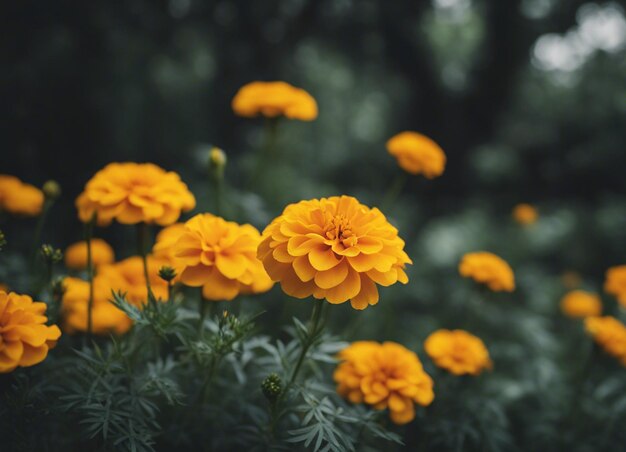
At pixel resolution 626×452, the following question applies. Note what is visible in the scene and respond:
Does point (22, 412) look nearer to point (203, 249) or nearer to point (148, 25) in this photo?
point (203, 249)

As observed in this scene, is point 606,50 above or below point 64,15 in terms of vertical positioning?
above

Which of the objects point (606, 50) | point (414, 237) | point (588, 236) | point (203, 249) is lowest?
point (414, 237)

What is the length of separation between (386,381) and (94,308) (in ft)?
2.95

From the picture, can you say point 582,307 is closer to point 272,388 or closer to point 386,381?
point 386,381

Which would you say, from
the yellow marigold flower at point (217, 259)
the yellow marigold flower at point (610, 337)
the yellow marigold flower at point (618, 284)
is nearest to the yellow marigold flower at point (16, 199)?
the yellow marigold flower at point (217, 259)

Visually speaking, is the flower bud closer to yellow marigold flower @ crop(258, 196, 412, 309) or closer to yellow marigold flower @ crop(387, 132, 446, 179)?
yellow marigold flower @ crop(258, 196, 412, 309)

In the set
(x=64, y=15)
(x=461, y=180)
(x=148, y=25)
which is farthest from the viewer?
(x=461, y=180)

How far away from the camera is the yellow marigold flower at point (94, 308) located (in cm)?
140


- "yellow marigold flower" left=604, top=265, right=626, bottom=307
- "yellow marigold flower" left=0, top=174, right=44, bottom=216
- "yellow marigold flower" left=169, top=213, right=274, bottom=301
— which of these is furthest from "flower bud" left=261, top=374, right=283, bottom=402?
"yellow marigold flower" left=604, top=265, right=626, bottom=307

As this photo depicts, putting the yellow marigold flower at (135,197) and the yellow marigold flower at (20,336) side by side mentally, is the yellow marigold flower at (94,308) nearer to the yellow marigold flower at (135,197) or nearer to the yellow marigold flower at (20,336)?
the yellow marigold flower at (135,197)

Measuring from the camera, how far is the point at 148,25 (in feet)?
12.6

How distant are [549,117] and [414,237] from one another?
2.62 metres

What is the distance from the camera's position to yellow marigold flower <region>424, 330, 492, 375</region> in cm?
149

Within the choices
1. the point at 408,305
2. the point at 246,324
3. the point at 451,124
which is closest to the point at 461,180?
the point at 451,124
